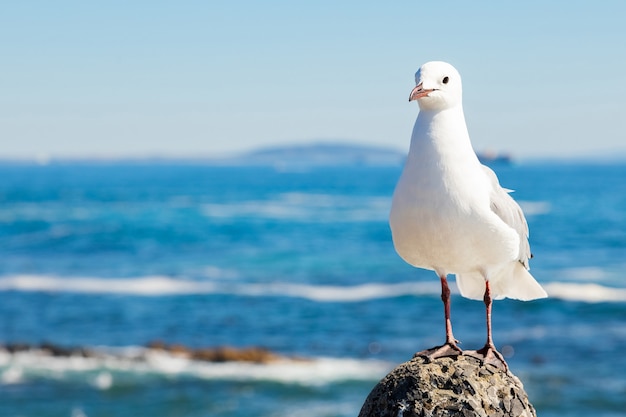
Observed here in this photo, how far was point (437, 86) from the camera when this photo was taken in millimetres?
4609

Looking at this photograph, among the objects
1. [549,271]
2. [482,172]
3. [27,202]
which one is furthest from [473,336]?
[27,202]

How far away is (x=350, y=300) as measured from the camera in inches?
1125

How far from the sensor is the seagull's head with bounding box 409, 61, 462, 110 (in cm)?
457

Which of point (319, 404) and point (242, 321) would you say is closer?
point (319, 404)

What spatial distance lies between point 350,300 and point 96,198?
61882 mm

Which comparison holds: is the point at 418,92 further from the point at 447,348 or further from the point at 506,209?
the point at 447,348

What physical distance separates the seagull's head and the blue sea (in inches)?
505

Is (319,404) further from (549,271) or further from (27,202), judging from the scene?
(27,202)

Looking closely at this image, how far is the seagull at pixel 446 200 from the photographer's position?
4.60 m

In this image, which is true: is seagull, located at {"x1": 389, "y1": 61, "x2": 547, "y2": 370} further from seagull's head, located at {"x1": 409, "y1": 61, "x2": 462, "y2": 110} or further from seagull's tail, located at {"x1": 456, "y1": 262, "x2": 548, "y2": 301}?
seagull's tail, located at {"x1": 456, "y1": 262, "x2": 548, "y2": 301}

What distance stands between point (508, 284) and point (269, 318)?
2086 centimetres

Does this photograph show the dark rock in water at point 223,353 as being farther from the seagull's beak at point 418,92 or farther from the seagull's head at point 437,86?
the seagull's beak at point 418,92

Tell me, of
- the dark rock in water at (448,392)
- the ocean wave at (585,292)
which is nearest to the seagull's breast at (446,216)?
the dark rock in water at (448,392)

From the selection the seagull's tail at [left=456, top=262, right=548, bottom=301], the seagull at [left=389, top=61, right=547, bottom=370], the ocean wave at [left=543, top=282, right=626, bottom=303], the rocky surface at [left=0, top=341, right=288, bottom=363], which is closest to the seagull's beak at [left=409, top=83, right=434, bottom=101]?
the seagull at [left=389, top=61, right=547, bottom=370]
